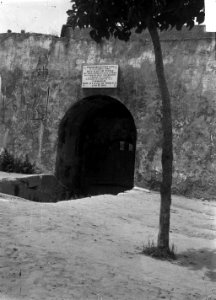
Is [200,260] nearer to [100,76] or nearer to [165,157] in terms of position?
[165,157]

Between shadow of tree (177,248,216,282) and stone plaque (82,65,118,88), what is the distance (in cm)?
668

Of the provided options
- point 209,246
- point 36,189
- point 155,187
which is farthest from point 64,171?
point 209,246

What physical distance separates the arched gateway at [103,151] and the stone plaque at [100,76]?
4.94 feet

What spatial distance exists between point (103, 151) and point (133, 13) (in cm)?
967

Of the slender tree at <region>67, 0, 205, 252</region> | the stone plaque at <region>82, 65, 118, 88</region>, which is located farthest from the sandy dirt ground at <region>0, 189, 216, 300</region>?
the stone plaque at <region>82, 65, 118, 88</region>

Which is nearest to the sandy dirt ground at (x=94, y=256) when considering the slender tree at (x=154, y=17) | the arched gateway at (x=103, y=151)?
the slender tree at (x=154, y=17)

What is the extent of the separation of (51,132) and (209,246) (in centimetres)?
724

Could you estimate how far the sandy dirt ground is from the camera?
330cm

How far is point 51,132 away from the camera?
12.0 m

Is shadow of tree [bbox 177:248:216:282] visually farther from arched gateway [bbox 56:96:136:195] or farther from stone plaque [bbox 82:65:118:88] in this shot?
arched gateway [bbox 56:96:136:195]

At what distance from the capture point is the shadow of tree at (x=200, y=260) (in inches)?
177

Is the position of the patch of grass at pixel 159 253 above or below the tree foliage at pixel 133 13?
below

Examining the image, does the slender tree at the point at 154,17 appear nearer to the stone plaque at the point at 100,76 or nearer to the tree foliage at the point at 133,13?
the tree foliage at the point at 133,13

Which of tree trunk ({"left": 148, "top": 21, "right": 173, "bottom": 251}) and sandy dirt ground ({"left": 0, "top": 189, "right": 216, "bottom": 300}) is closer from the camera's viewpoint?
sandy dirt ground ({"left": 0, "top": 189, "right": 216, "bottom": 300})
